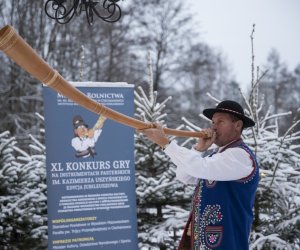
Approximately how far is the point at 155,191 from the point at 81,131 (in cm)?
124

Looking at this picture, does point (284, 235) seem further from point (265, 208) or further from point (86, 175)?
point (86, 175)

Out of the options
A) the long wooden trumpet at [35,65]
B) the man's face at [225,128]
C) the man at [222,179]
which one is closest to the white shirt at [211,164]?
the man at [222,179]

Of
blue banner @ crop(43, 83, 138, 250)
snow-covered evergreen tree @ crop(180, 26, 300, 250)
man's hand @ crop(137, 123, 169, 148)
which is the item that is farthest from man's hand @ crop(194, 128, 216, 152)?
snow-covered evergreen tree @ crop(180, 26, 300, 250)

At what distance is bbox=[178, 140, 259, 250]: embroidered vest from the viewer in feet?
8.50

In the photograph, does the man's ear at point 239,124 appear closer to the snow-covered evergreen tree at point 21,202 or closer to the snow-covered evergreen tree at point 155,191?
the snow-covered evergreen tree at point 155,191

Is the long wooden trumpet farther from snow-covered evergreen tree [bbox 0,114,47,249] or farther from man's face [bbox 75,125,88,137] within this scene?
snow-covered evergreen tree [bbox 0,114,47,249]

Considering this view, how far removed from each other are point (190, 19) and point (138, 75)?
11.3ft

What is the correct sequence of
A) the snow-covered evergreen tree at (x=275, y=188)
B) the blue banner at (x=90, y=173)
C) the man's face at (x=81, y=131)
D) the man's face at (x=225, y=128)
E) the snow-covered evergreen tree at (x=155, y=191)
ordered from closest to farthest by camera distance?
the man's face at (x=225, y=128) < the blue banner at (x=90, y=173) < the man's face at (x=81, y=131) < the snow-covered evergreen tree at (x=275, y=188) < the snow-covered evergreen tree at (x=155, y=191)

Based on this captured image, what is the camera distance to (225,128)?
2736mm

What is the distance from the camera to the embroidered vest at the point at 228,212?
2.59 metres

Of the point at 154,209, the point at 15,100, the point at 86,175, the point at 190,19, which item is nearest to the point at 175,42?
the point at 190,19

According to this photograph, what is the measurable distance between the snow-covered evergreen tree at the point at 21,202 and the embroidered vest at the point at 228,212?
8.02ft

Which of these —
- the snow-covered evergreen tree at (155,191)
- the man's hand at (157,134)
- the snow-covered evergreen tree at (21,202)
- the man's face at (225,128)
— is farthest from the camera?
the snow-covered evergreen tree at (155,191)

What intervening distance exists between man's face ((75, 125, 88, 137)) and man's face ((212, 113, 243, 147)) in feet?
5.49
